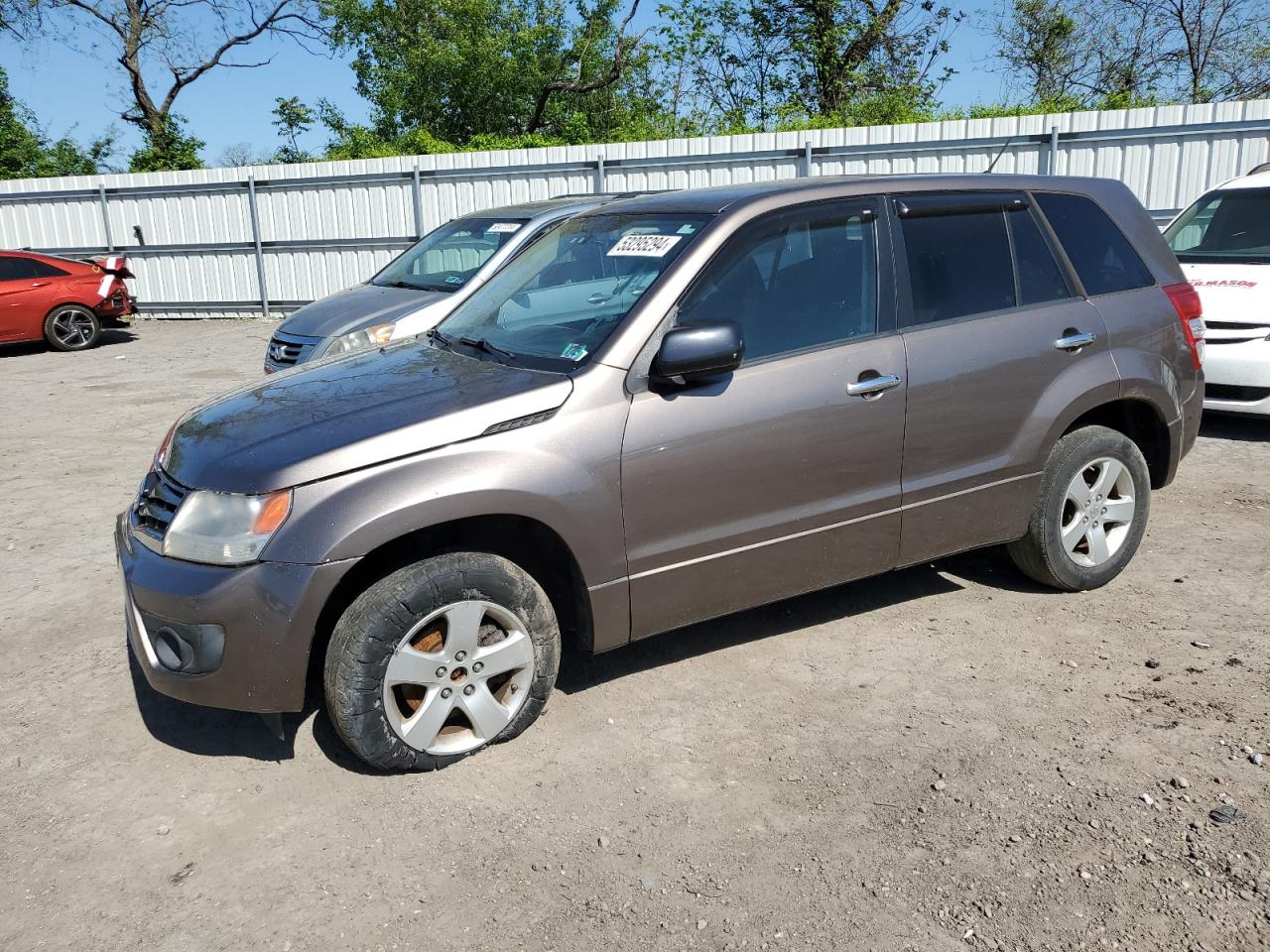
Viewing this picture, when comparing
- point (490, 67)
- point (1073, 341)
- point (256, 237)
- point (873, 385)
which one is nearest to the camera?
point (873, 385)

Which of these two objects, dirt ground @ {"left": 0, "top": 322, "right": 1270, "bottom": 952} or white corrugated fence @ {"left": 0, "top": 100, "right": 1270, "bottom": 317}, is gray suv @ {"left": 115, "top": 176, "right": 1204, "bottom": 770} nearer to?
dirt ground @ {"left": 0, "top": 322, "right": 1270, "bottom": 952}

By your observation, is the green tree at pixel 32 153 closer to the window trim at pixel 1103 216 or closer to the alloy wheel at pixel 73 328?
the alloy wheel at pixel 73 328

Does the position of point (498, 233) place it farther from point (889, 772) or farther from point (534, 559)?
point (889, 772)

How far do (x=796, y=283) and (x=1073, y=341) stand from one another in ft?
4.39

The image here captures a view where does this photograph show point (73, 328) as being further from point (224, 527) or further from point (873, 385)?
point (873, 385)

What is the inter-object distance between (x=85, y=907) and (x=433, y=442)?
1623 mm

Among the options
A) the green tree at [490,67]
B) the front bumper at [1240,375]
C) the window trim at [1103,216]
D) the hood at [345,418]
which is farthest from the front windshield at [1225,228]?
the green tree at [490,67]

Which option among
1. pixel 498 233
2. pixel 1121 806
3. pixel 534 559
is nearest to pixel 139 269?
pixel 498 233

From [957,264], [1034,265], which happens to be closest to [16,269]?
[957,264]

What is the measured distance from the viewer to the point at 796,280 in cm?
407

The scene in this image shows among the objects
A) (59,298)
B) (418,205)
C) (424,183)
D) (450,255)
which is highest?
(424,183)

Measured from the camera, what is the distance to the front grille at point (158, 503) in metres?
3.49

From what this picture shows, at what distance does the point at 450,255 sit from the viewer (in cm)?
926

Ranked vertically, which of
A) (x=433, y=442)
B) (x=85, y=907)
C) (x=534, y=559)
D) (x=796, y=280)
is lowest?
(x=85, y=907)
